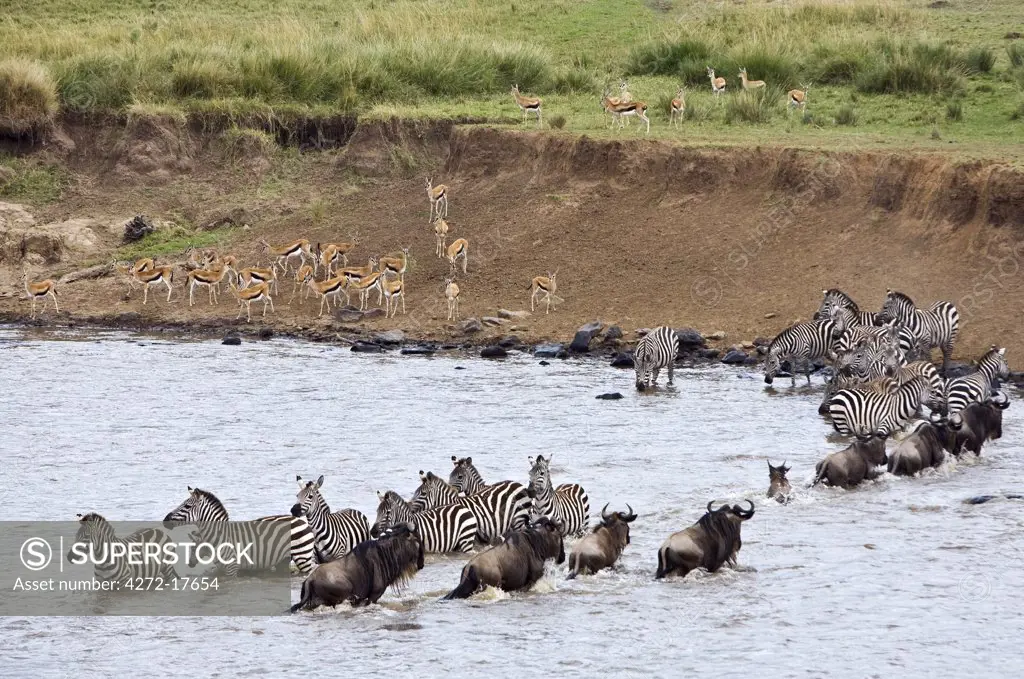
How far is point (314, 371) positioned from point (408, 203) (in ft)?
24.7

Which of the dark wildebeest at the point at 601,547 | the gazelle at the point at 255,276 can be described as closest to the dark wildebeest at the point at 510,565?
the dark wildebeest at the point at 601,547

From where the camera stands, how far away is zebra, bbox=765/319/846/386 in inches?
829

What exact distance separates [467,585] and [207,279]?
51.3 ft

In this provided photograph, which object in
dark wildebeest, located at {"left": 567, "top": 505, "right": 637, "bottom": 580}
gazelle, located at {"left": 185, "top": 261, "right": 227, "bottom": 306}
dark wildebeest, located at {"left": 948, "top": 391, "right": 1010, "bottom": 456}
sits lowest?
dark wildebeest, located at {"left": 567, "top": 505, "right": 637, "bottom": 580}

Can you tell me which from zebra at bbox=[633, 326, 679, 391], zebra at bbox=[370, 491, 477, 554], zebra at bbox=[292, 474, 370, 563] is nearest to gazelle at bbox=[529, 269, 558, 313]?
zebra at bbox=[633, 326, 679, 391]

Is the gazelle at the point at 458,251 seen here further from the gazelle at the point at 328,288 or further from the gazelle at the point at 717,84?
the gazelle at the point at 717,84

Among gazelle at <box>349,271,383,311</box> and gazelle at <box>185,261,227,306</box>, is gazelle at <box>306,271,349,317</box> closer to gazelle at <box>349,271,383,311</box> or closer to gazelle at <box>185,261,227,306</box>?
gazelle at <box>349,271,383,311</box>

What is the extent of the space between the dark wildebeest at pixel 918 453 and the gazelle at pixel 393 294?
11.1 m

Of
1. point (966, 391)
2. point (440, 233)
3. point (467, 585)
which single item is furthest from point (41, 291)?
point (467, 585)

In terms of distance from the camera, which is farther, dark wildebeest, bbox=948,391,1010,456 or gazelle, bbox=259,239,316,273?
gazelle, bbox=259,239,316,273

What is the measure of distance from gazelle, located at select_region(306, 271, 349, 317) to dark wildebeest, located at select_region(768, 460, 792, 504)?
12306mm

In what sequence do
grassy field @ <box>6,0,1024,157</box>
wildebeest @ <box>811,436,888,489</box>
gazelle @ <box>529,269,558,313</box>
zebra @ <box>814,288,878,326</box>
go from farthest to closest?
1. grassy field @ <box>6,0,1024,157</box>
2. gazelle @ <box>529,269,558,313</box>
3. zebra @ <box>814,288,878,326</box>
4. wildebeest @ <box>811,436,888,489</box>

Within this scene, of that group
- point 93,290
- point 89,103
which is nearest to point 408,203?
point 93,290

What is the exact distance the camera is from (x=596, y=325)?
78.1ft
